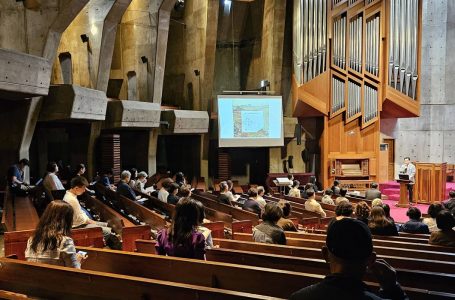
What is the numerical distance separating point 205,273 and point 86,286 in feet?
2.17

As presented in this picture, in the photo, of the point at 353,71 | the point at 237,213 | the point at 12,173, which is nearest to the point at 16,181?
the point at 12,173

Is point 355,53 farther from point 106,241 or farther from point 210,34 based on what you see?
point 106,241

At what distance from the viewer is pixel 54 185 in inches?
227

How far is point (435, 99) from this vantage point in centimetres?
1385

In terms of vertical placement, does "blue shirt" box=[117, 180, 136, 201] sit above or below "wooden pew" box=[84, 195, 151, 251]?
above

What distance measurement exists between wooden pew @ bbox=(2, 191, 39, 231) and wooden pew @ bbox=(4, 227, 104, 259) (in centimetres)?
63

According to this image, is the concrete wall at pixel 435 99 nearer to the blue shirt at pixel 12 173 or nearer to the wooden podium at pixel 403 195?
the wooden podium at pixel 403 195

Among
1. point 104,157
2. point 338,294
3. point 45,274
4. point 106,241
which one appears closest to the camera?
point 338,294

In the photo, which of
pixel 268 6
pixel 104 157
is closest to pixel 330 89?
pixel 268 6

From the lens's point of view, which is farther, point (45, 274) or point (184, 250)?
point (184, 250)

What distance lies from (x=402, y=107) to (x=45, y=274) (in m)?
11.6

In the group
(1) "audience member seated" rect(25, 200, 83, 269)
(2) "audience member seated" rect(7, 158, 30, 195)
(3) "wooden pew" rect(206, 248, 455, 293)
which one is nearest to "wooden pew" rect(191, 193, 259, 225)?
(3) "wooden pew" rect(206, 248, 455, 293)

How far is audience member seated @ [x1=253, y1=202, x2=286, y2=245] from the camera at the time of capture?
3.44m

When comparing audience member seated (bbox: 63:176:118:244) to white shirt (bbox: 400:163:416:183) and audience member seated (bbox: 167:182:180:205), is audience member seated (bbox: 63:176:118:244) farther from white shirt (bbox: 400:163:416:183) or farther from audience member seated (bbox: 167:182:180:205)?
white shirt (bbox: 400:163:416:183)
